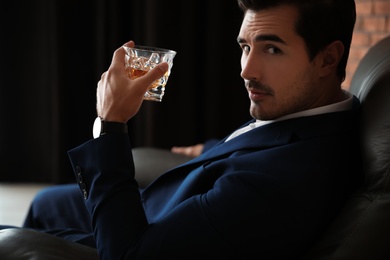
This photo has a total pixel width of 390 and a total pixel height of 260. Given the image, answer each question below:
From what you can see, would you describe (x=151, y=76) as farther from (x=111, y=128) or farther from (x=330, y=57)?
(x=330, y=57)

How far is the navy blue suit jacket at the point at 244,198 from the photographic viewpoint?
1.33 m

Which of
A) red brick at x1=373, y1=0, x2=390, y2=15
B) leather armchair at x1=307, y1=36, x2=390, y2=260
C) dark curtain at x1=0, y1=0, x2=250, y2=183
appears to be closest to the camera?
leather armchair at x1=307, y1=36, x2=390, y2=260

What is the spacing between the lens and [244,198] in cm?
135

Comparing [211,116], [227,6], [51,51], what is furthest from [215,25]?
[51,51]

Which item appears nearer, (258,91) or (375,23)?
(258,91)

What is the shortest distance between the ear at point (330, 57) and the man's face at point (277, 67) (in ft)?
0.07

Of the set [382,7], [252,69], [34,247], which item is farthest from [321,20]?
[382,7]

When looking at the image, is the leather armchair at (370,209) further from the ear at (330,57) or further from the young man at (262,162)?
the ear at (330,57)

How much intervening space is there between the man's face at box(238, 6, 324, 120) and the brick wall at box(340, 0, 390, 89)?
4.59 feet

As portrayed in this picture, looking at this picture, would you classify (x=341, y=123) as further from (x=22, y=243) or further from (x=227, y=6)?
(x=227, y=6)

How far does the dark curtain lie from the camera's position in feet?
11.9

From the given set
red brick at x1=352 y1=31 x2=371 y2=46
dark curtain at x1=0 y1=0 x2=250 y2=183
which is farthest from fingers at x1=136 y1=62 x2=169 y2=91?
dark curtain at x1=0 y1=0 x2=250 y2=183

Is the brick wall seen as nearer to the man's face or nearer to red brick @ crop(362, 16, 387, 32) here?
red brick @ crop(362, 16, 387, 32)

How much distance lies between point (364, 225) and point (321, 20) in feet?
1.72
